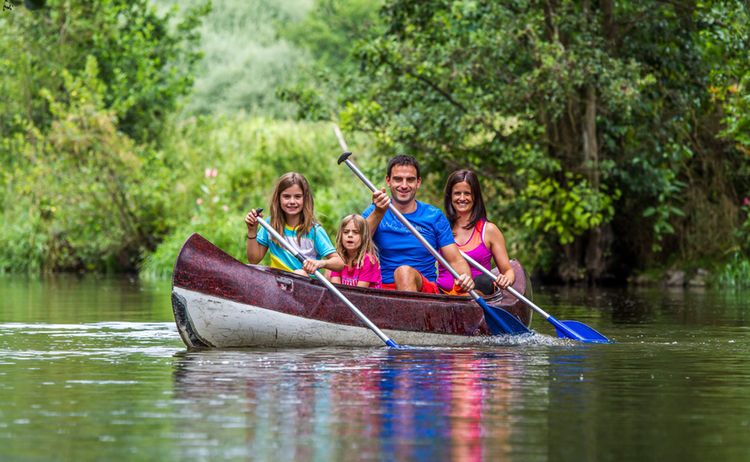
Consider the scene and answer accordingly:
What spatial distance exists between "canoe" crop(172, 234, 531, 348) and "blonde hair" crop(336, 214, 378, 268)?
453 mm

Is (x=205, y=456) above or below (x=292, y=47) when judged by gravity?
below

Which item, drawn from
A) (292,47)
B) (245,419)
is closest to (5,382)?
(245,419)

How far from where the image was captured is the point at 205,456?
4.47 meters

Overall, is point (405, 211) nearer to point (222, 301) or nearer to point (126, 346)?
point (222, 301)

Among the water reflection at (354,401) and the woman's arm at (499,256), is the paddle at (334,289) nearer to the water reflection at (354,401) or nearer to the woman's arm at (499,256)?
the water reflection at (354,401)

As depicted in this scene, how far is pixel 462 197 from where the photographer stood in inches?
376

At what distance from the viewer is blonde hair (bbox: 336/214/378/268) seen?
9.02 metres

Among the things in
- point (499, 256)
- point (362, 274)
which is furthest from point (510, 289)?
point (362, 274)

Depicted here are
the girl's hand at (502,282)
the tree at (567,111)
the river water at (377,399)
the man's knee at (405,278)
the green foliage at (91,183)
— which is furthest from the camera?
the green foliage at (91,183)

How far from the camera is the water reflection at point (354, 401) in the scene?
4.68m

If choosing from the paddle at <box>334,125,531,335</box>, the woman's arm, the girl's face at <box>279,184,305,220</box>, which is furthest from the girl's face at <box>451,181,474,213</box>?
the girl's face at <box>279,184,305,220</box>

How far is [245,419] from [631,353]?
3.83m

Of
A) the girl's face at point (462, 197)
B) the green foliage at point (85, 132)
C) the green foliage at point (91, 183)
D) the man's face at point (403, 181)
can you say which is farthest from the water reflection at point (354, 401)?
the green foliage at point (85, 132)

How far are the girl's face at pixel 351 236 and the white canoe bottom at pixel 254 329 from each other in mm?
621
